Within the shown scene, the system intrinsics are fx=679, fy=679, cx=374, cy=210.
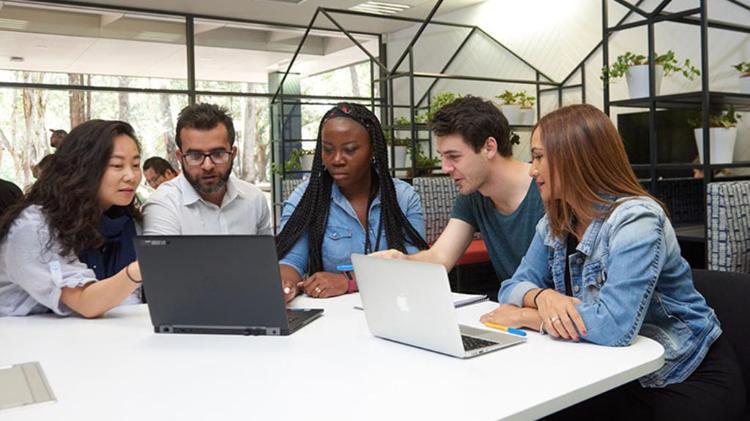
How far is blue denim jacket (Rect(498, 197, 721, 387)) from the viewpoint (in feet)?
4.36

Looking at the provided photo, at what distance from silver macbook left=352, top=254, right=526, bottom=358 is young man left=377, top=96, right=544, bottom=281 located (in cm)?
74

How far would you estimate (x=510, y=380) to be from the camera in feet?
3.75

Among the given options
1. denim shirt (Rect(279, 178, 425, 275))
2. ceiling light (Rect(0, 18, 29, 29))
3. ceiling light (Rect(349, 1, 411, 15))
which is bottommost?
denim shirt (Rect(279, 178, 425, 275))

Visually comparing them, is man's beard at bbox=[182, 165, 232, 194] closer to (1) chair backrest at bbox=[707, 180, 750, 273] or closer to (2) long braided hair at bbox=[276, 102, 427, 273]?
(2) long braided hair at bbox=[276, 102, 427, 273]

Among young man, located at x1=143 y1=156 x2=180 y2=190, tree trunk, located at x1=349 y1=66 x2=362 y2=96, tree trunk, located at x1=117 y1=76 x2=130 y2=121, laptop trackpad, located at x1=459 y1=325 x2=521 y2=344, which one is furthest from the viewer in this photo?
tree trunk, located at x1=349 y1=66 x2=362 y2=96

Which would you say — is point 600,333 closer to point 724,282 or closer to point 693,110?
point 724,282

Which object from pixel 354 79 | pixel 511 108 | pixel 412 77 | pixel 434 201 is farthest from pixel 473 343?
pixel 354 79

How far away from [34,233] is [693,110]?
3338 mm

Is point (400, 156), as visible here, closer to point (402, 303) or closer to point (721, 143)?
point (721, 143)

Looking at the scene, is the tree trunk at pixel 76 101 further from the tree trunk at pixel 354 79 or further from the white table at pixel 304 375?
the white table at pixel 304 375

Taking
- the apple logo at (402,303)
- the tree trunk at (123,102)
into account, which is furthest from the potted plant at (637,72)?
the tree trunk at (123,102)

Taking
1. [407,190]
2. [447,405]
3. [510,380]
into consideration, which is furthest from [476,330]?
[407,190]

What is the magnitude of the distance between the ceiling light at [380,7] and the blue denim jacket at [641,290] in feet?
17.2

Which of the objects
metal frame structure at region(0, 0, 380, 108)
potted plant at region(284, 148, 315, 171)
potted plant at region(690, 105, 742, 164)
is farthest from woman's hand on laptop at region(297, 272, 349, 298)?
metal frame structure at region(0, 0, 380, 108)
